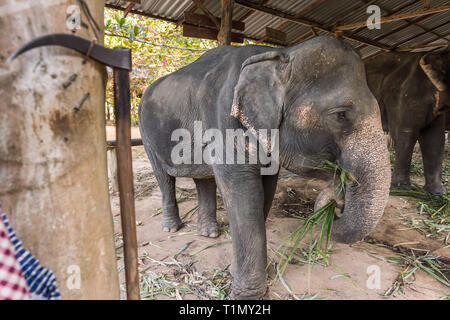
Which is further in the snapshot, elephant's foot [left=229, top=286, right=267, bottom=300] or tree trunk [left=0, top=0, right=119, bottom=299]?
elephant's foot [left=229, top=286, right=267, bottom=300]

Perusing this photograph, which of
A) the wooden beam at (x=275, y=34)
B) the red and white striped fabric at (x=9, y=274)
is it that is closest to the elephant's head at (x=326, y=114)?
the red and white striped fabric at (x=9, y=274)

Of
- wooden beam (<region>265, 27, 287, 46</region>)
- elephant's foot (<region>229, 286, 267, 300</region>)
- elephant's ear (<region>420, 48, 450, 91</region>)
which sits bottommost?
elephant's foot (<region>229, 286, 267, 300</region>)

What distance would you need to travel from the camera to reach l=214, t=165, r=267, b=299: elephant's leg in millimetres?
1962

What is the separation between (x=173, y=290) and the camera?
7.20 ft

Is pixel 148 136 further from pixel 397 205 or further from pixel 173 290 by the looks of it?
pixel 397 205

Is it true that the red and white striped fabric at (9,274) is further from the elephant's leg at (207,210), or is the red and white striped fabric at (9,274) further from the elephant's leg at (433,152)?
the elephant's leg at (433,152)

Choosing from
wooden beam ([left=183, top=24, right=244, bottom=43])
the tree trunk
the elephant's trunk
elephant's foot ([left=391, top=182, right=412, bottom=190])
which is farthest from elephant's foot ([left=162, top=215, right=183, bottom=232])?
wooden beam ([left=183, top=24, right=244, bottom=43])

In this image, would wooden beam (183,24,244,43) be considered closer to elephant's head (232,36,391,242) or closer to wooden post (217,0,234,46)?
wooden post (217,0,234,46)

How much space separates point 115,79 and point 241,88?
0.93 m

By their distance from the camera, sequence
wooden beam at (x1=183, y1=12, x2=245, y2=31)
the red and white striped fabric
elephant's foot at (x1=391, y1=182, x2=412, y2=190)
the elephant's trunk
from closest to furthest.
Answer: the red and white striped fabric
the elephant's trunk
elephant's foot at (x1=391, y1=182, x2=412, y2=190)
wooden beam at (x1=183, y1=12, x2=245, y2=31)

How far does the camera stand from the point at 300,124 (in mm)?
1793

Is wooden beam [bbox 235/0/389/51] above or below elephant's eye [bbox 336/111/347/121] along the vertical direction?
above

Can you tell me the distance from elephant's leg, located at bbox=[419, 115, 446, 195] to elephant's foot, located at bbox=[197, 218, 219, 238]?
10.2 feet

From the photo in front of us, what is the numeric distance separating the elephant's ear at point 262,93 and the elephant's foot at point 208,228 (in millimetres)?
1551
